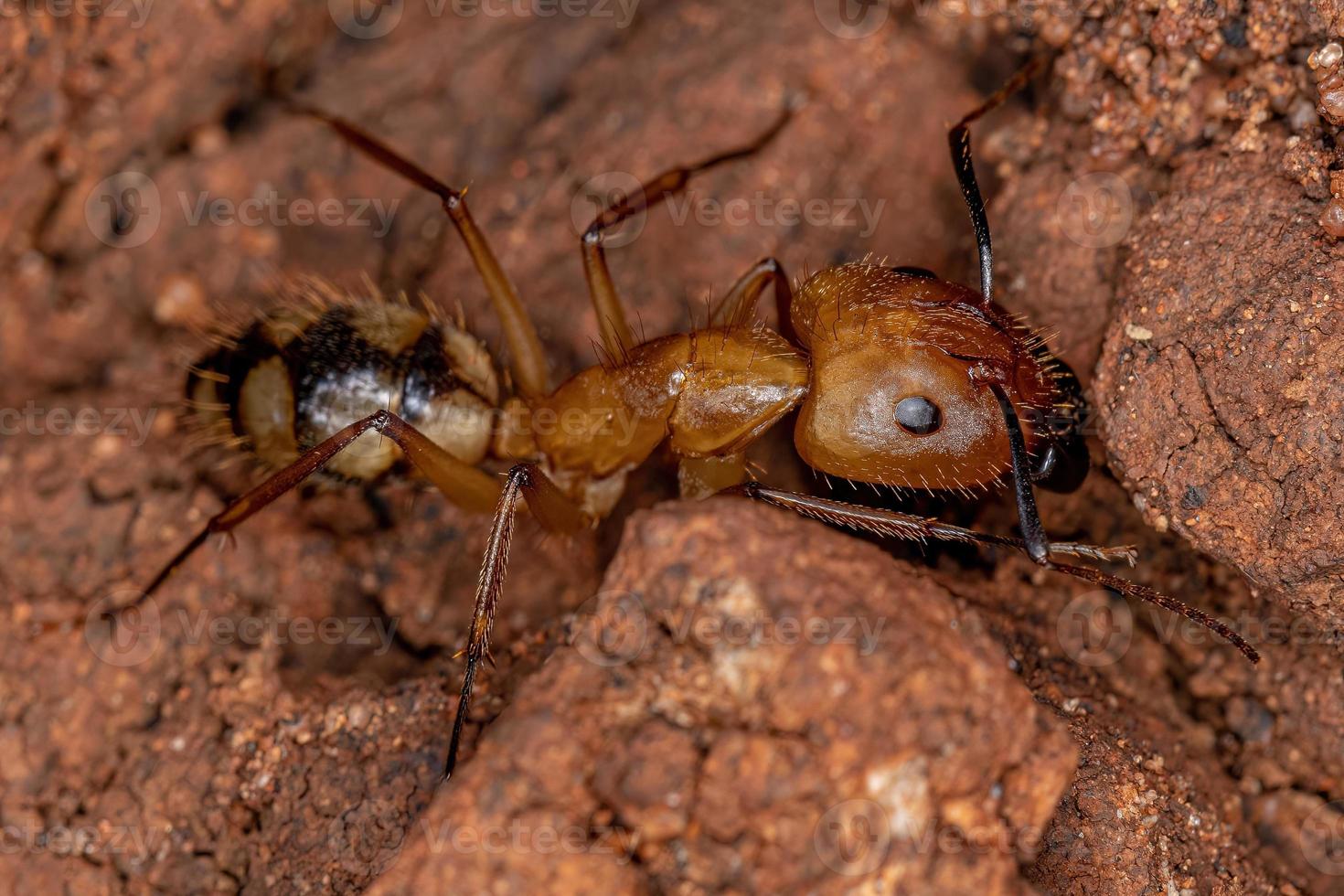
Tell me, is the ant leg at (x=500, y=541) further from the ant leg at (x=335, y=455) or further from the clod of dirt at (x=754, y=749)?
the clod of dirt at (x=754, y=749)

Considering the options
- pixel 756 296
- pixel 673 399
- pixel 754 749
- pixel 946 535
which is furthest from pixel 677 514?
pixel 756 296

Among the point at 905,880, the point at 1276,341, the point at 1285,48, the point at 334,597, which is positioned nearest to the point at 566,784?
the point at 905,880

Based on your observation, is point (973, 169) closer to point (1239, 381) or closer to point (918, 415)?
point (918, 415)

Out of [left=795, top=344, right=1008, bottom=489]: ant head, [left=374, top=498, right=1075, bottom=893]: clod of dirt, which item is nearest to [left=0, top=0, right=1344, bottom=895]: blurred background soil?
[left=374, top=498, right=1075, bottom=893]: clod of dirt

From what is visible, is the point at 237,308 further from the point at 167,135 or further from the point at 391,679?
the point at 391,679

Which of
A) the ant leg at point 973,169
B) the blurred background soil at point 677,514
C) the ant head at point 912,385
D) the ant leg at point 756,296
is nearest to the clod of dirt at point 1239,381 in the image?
the blurred background soil at point 677,514

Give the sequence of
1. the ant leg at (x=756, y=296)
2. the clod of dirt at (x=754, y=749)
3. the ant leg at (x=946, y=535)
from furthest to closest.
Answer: the ant leg at (x=756, y=296) < the ant leg at (x=946, y=535) < the clod of dirt at (x=754, y=749)
